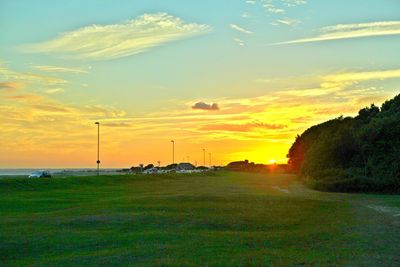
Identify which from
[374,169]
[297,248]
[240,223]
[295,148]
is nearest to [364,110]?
[374,169]

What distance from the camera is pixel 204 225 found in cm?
2505

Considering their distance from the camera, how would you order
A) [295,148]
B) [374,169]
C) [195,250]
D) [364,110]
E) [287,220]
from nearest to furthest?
[195,250] < [287,220] < [374,169] < [364,110] < [295,148]

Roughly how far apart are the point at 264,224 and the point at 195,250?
8.49 meters

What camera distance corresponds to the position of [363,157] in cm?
6147

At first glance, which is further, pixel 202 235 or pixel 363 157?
pixel 363 157

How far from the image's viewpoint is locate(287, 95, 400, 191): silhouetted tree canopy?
55.9 m

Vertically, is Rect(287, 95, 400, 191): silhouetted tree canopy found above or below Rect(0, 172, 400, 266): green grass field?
above

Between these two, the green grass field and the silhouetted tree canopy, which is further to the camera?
the silhouetted tree canopy

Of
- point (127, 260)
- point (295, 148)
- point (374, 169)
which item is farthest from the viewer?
point (295, 148)

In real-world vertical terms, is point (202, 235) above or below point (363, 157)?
below

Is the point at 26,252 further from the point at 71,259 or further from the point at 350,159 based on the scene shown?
the point at 350,159

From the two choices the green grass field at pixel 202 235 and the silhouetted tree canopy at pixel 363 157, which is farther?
the silhouetted tree canopy at pixel 363 157

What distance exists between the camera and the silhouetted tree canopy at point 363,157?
183ft

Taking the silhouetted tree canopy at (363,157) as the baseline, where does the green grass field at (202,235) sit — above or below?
below
